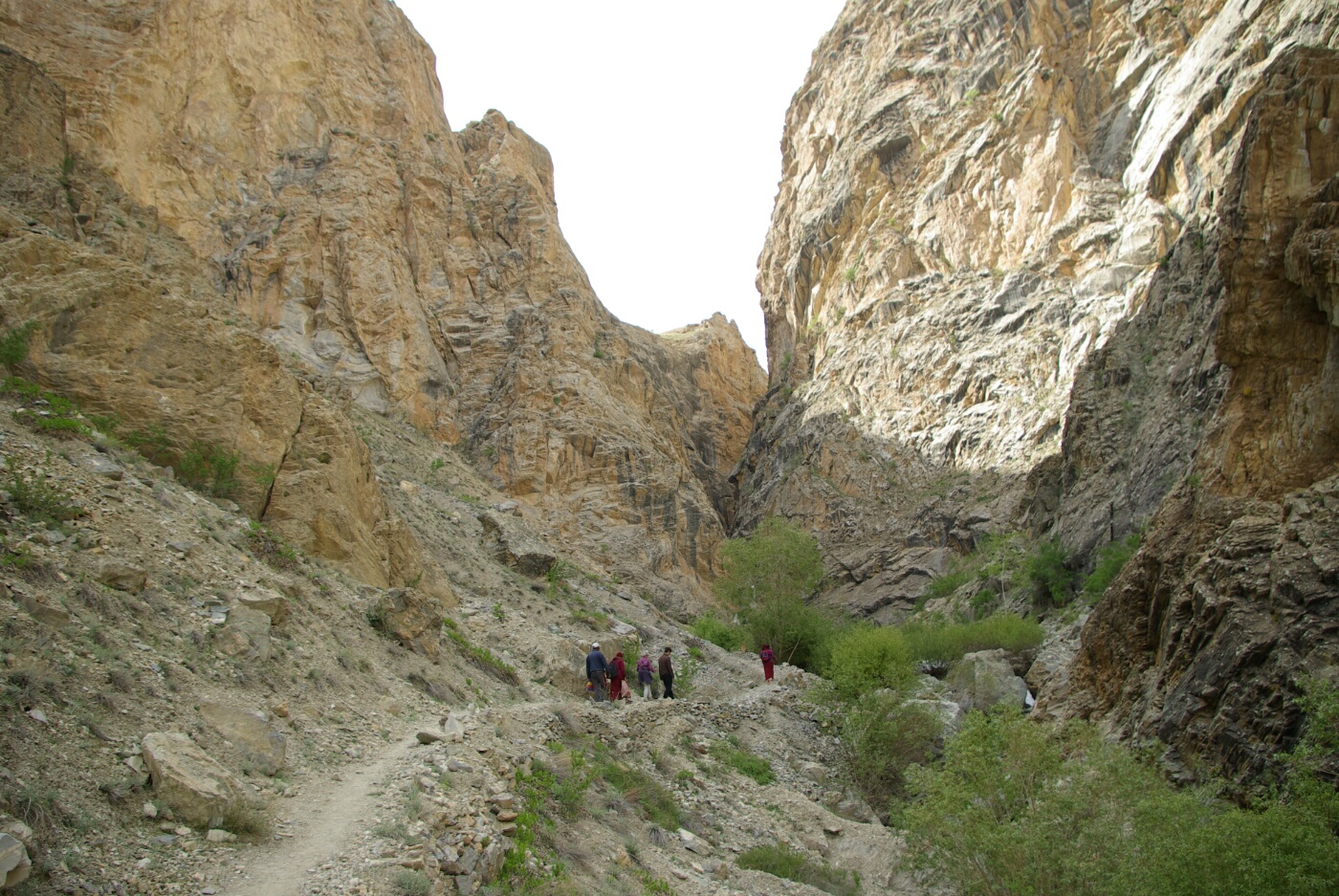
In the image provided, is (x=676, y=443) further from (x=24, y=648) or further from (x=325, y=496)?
(x=24, y=648)

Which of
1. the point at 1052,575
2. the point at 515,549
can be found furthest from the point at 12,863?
the point at 1052,575

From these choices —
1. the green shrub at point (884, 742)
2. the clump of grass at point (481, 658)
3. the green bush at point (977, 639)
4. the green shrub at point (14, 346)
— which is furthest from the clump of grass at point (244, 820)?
the green bush at point (977, 639)

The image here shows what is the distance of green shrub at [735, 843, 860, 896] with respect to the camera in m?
14.6

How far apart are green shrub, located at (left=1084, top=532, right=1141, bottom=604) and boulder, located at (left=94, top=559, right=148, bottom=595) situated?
29.9m

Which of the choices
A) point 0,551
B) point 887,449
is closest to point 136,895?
point 0,551

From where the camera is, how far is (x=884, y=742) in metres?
22.1

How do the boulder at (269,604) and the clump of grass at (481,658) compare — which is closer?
the boulder at (269,604)

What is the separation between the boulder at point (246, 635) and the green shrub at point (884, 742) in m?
15.6

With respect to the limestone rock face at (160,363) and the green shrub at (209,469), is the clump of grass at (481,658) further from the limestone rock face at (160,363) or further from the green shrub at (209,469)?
the green shrub at (209,469)

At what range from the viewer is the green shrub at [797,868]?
14.6 meters

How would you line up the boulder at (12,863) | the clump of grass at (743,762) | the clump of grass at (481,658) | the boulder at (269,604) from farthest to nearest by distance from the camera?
1. the clump of grass at (743,762)
2. the clump of grass at (481,658)
3. the boulder at (269,604)
4. the boulder at (12,863)

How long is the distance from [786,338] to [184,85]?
51331 millimetres

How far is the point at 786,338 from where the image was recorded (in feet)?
259

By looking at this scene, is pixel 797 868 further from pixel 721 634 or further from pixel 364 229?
pixel 364 229
